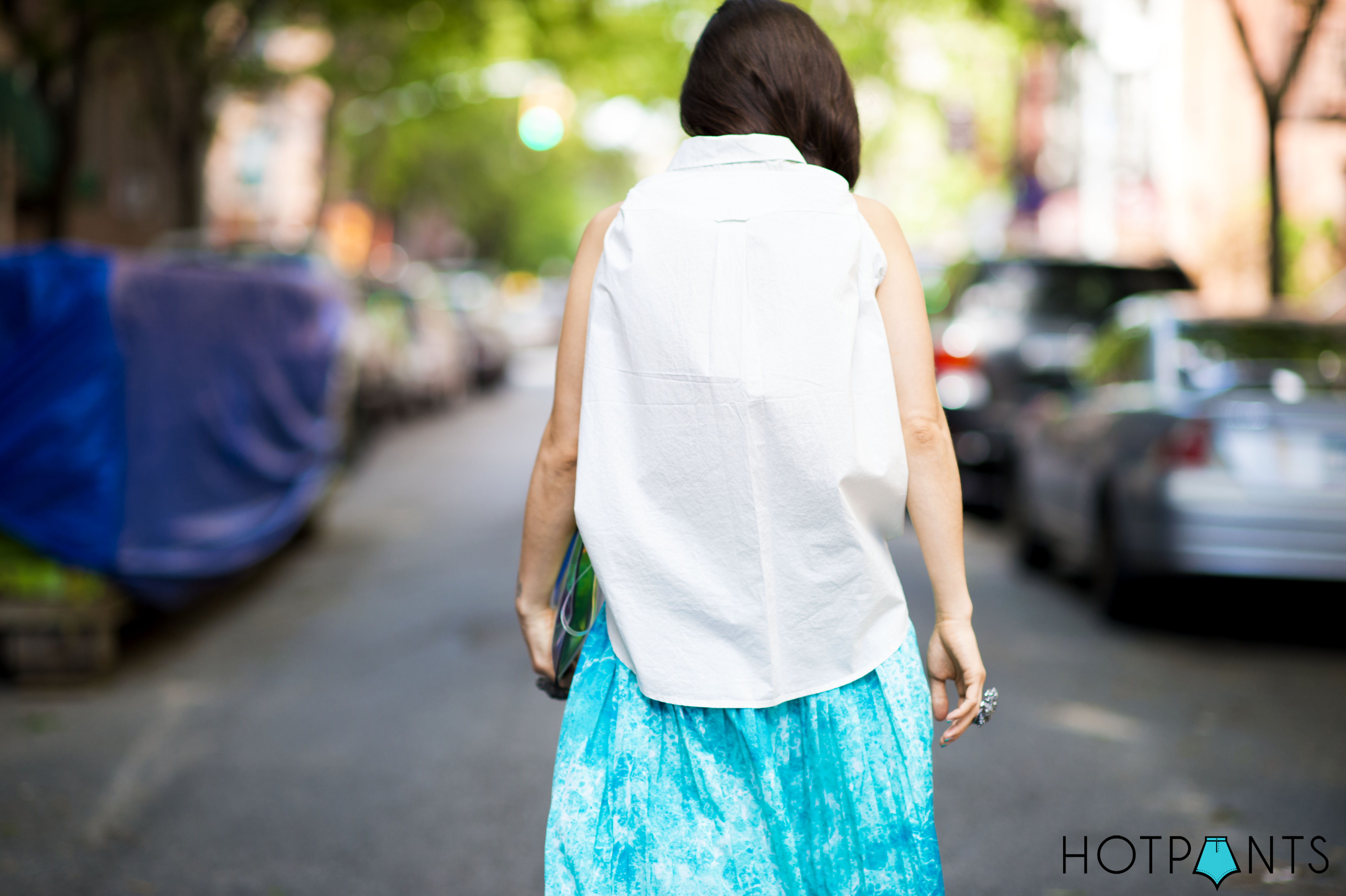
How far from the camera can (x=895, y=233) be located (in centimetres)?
214

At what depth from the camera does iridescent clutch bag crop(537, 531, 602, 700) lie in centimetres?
228

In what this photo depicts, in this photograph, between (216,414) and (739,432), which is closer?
(739,432)

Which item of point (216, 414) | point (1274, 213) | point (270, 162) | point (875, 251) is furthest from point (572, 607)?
point (270, 162)

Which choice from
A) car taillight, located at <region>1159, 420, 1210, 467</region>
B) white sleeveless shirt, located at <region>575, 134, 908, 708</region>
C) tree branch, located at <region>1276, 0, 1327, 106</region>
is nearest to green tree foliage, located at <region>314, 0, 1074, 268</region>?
tree branch, located at <region>1276, 0, 1327, 106</region>

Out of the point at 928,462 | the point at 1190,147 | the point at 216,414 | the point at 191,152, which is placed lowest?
the point at 1190,147

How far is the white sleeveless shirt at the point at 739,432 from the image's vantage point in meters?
1.97

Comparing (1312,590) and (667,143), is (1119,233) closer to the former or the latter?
(667,143)

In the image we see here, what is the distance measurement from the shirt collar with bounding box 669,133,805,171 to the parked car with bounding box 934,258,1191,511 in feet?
28.6

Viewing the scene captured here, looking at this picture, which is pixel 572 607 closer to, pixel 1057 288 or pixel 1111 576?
pixel 1111 576

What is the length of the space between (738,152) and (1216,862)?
9.69 ft

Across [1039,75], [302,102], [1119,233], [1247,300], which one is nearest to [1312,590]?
[1247,300]

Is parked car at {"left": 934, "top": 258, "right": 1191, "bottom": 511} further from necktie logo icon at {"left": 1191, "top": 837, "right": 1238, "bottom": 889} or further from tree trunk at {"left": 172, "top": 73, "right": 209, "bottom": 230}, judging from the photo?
tree trunk at {"left": 172, "top": 73, "right": 209, "bottom": 230}

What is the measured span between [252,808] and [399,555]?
483 centimetres

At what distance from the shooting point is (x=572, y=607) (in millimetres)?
2299
